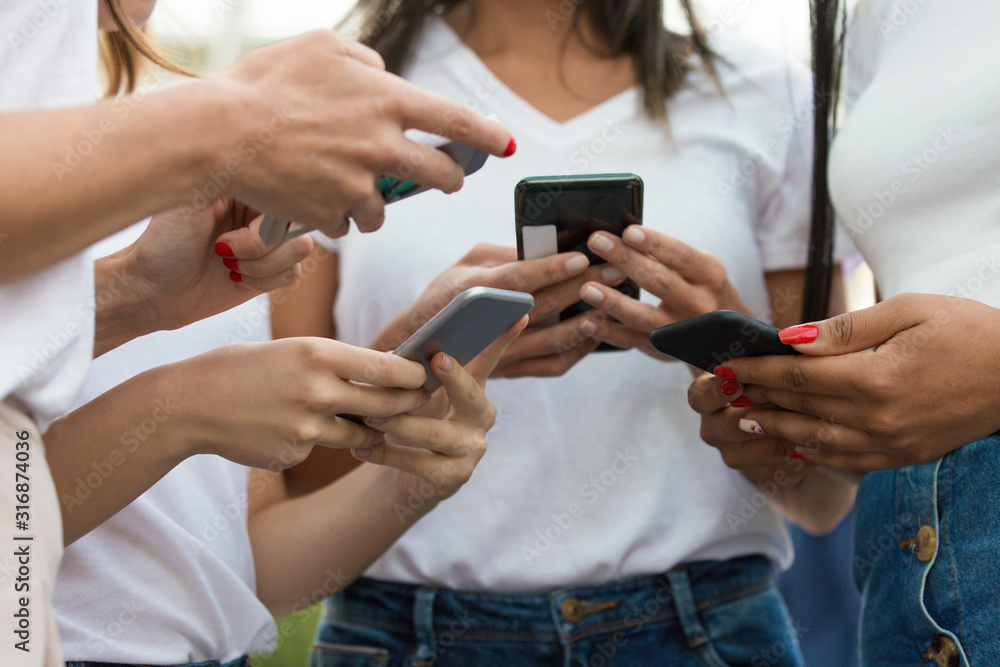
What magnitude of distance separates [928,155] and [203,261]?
944 mm

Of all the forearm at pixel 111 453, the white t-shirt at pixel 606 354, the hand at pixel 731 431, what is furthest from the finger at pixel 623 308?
the forearm at pixel 111 453

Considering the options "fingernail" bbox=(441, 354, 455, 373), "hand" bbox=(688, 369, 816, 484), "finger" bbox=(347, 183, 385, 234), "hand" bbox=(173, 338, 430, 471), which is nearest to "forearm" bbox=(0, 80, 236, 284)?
"finger" bbox=(347, 183, 385, 234)

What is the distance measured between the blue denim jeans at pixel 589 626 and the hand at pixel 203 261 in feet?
1.82

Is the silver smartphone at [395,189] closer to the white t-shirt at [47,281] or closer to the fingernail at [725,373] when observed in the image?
the white t-shirt at [47,281]

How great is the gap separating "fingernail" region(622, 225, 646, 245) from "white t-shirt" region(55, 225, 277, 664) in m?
0.57

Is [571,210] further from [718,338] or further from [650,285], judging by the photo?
[718,338]

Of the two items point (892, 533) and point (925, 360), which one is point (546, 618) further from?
point (925, 360)

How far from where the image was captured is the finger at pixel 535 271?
44.8 inches

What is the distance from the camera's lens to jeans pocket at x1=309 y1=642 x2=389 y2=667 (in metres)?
1.29

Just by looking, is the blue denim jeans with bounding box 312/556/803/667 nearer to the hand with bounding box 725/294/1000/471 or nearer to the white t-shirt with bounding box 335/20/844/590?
the white t-shirt with bounding box 335/20/844/590

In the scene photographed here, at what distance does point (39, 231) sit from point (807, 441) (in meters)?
0.88

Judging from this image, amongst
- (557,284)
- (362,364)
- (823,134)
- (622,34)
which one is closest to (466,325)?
(362,364)

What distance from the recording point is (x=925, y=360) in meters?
0.92

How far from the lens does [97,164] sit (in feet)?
2.08
